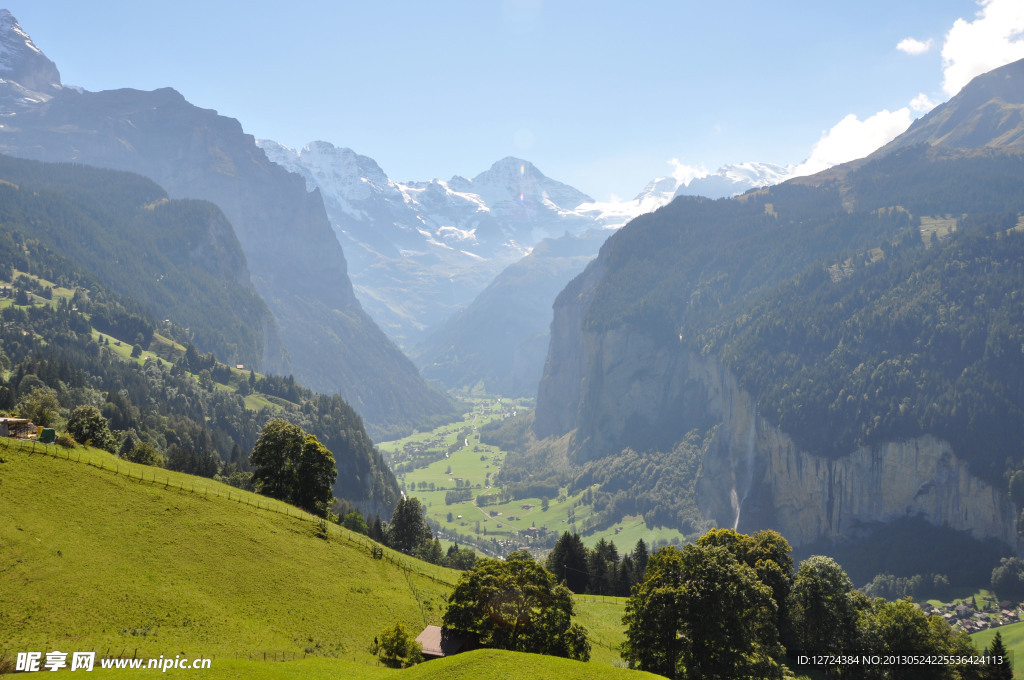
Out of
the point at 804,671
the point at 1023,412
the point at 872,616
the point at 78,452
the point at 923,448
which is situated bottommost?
the point at 804,671

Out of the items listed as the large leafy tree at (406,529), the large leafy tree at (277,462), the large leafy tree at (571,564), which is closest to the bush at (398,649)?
the large leafy tree at (277,462)

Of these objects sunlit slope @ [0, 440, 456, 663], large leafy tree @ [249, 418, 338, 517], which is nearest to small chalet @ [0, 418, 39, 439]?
sunlit slope @ [0, 440, 456, 663]

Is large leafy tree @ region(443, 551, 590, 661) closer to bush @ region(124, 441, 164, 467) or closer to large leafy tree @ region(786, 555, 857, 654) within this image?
large leafy tree @ region(786, 555, 857, 654)

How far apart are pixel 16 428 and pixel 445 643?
47452mm

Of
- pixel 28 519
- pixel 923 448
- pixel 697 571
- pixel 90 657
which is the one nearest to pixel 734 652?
pixel 697 571

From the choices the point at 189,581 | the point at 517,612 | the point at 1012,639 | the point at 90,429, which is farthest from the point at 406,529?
the point at 1012,639

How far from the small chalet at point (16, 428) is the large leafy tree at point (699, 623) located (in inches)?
2343

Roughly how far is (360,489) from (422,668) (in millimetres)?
168328

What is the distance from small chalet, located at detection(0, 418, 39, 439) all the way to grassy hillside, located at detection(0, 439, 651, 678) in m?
5.50

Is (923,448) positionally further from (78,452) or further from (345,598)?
(78,452)

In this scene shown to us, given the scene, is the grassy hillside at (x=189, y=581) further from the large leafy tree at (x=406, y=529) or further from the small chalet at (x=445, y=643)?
the large leafy tree at (x=406, y=529)

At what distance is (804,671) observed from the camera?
195ft

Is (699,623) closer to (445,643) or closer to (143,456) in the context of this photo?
(445,643)

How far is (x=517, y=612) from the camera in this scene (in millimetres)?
44656
